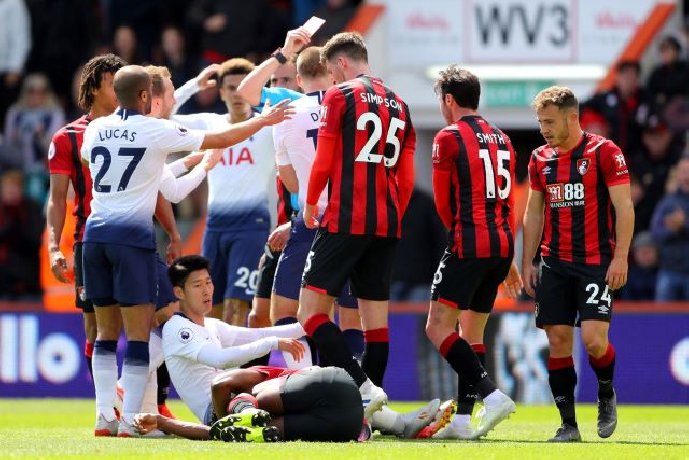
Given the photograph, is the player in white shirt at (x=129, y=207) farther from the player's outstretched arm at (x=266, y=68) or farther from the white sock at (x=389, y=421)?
the white sock at (x=389, y=421)

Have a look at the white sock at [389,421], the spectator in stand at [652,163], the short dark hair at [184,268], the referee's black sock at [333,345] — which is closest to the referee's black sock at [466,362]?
the white sock at [389,421]

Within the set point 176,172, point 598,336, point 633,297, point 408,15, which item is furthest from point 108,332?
point 408,15

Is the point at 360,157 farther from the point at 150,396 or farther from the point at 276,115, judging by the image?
the point at 150,396

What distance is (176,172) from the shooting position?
35.1 ft

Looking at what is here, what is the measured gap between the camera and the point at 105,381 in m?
10.0

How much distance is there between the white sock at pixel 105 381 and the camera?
1004 cm

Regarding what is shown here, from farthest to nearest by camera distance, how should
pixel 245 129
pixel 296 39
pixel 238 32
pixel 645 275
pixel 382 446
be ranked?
pixel 238 32, pixel 645 275, pixel 296 39, pixel 245 129, pixel 382 446

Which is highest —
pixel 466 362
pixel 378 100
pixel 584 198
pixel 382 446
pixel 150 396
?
pixel 378 100

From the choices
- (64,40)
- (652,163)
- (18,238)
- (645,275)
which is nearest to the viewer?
(645,275)

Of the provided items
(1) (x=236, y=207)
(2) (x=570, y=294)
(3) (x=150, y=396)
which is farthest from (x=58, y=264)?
(2) (x=570, y=294)

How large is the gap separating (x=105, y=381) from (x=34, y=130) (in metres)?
9.81

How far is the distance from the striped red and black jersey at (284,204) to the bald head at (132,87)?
1585 millimetres

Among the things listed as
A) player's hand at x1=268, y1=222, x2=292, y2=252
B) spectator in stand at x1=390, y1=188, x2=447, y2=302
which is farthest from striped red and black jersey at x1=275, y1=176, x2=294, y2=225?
spectator in stand at x1=390, y1=188, x2=447, y2=302

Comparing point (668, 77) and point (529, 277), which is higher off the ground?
point (668, 77)
